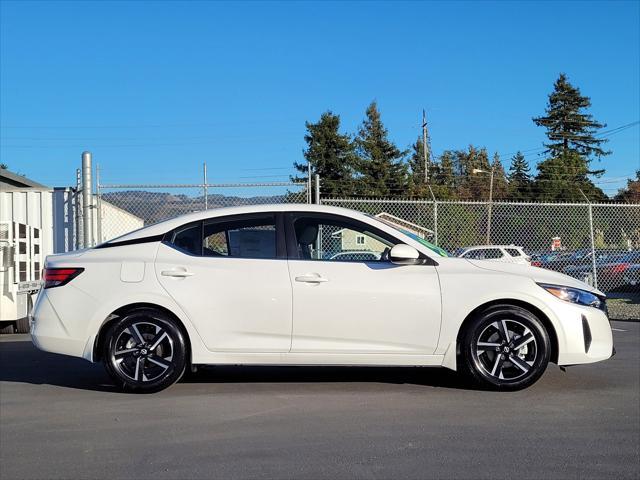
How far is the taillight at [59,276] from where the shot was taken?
5.73 meters

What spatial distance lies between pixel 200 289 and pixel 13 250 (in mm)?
5649

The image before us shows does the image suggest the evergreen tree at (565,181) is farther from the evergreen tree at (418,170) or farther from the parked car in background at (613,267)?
the parked car in background at (613,267)

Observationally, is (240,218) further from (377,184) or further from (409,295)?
(377,184)

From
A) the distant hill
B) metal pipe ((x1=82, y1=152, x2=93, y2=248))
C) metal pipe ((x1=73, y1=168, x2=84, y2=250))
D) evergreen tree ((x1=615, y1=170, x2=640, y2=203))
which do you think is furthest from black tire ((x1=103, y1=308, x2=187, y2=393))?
evergreen tree ((x1=615, y1=170, x2=640, y2=203))

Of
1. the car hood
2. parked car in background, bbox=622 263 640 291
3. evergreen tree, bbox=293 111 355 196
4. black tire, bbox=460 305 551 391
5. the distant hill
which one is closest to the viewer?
black tire, bbox=460 305 551 391

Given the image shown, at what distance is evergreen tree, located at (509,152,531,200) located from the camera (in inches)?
2154

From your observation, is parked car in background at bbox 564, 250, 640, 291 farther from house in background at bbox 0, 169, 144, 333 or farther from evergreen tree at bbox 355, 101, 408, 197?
evergreen tree at bbox 355, 101, 408, 197

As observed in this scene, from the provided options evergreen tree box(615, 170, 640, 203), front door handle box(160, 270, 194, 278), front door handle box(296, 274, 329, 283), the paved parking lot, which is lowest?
the paved parking lot

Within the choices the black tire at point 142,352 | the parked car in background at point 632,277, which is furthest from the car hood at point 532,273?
the parked car in background at point 632,277

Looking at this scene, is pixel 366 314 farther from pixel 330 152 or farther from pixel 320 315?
pixel 330 152

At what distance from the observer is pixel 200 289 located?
18.4ft

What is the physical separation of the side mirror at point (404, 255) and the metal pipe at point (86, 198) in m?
6.99

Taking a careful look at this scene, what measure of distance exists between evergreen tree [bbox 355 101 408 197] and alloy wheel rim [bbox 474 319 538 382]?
41.1 meters

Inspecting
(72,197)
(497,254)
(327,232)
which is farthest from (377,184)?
(327,232)
